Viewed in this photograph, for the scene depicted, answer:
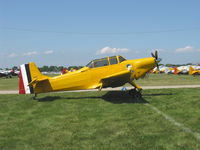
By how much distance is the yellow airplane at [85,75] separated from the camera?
42.4 ft

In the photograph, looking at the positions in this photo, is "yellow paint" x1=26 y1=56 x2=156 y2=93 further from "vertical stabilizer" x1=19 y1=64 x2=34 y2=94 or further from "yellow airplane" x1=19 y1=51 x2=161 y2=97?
"vertical stabilizer" x1=19 y1=64 x2=34 y2=94

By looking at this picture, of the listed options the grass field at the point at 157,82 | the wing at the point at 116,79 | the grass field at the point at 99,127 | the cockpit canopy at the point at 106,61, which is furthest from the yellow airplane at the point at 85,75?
the grass field at the point at 157,82

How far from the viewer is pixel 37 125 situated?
25.0 feet

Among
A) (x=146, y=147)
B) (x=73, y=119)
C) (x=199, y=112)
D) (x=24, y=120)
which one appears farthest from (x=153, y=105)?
(x=24, y=120)

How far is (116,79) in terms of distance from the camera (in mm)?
11852

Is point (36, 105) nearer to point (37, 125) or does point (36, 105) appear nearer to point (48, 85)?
point (48, 85)

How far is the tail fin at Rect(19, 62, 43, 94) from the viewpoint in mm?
12898

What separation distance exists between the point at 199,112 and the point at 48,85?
918cm

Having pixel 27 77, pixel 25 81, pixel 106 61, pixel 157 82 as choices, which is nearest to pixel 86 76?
pixel 106 61

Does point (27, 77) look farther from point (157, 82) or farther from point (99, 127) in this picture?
point (157, 82)

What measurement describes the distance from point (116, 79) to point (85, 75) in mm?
2401

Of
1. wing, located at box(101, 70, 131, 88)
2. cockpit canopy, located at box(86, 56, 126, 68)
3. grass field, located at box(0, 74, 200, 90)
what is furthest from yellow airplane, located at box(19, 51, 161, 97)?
grass field, located at box(0, 74, 200, 90)

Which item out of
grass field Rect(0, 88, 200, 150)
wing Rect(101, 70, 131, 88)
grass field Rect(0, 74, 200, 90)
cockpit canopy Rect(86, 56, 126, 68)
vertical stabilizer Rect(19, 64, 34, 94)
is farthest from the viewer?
grass field Rect(0, 74, 200, 90)

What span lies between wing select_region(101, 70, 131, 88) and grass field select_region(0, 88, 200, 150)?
159 centimetres
